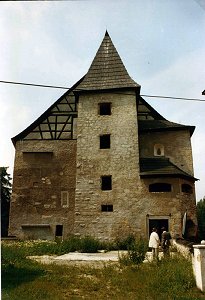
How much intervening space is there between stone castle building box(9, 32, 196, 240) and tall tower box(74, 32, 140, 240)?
0.14 feet

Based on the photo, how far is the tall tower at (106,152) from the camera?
43.4 ft

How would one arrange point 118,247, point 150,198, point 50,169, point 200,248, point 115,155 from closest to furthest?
point 200,248 < point 118,247 < point 150,198 < point 115,155 < point 50,169

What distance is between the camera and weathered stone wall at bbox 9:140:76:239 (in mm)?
14266

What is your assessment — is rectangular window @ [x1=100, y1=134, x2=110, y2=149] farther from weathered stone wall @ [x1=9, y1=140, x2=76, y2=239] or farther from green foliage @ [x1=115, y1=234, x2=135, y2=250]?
green foliage @ [x1=115, y1=234, x2=135, y2=250]

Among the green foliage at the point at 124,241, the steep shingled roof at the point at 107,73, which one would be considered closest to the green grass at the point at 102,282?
the green foliage at the point at 124,241

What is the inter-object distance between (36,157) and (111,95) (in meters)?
4.65

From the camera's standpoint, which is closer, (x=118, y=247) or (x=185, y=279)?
(x=185, y=279)

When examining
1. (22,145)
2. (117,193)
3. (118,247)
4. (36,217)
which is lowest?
(118,247)

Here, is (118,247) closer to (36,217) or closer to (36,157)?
(36,217)

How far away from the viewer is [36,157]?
15.4 meters

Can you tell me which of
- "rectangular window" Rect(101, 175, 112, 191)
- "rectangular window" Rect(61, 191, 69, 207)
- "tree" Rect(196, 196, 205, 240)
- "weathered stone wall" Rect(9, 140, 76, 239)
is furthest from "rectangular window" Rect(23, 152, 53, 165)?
"tree" Rect(196, 196, 205, 240)

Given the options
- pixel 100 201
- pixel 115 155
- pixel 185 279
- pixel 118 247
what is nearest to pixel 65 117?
pixel 115 155

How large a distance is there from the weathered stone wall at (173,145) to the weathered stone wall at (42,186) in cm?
345

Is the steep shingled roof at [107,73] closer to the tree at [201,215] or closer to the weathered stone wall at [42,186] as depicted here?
the weathered stone wall at [42,186]
